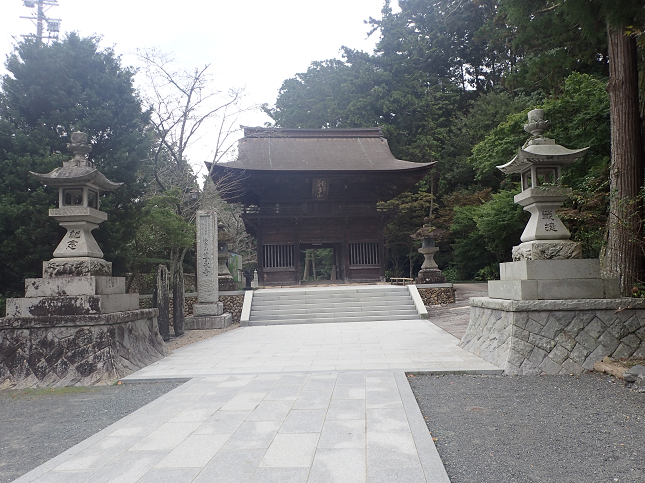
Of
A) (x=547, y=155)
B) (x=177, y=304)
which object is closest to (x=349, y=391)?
(x=547, y=155)

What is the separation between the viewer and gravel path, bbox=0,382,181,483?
9.36 ft

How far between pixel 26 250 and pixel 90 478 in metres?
7.21

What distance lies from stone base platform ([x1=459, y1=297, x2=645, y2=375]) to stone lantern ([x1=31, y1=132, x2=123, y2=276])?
17.0 ft

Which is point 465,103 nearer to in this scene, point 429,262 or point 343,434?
point 429,262

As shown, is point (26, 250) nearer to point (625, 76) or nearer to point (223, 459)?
point (223, 459)

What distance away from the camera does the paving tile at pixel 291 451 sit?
248cm

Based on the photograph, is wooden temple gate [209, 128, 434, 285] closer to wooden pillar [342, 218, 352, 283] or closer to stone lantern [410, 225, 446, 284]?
wooden pillar [342, 218, 352, 283]

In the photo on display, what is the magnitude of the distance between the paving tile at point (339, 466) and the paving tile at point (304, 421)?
1.28ft

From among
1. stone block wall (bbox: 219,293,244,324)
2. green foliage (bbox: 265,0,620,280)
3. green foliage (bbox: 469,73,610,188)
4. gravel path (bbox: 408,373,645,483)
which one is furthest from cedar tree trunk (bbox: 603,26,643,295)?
stone block wall (bbox: 219,293,244,324)

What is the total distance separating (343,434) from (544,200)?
3858 mm

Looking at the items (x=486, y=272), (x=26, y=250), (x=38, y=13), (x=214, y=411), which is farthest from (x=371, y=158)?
(x=214, y=411)

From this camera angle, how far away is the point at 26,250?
7961 millimetres

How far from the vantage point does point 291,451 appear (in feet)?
8.70

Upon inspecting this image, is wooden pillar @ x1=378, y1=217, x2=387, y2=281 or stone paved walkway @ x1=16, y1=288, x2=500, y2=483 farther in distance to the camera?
wooden pillar @ x1=378, y1=217, x2=387, y2=281
